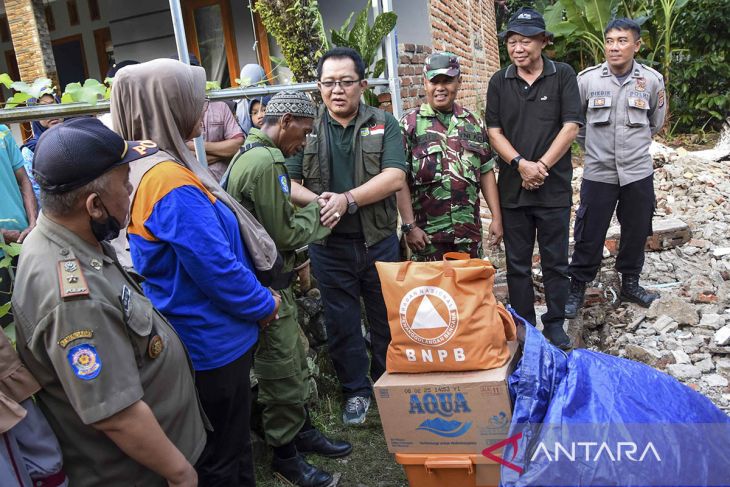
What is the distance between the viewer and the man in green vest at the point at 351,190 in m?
3.30

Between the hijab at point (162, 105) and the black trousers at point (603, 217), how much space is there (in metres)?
3.26

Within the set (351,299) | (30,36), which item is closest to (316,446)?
(351,299)

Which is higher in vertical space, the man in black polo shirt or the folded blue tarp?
the man in black polo shirt

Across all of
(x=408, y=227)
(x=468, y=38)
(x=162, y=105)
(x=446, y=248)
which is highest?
(x=468, y=38)

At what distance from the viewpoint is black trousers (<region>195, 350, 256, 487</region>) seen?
2.24 metres

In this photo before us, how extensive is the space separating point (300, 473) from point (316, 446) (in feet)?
0.92

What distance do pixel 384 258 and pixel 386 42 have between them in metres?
2.03

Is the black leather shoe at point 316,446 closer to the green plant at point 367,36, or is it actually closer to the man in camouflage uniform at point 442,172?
the man in camouflage uniform at point 442,172

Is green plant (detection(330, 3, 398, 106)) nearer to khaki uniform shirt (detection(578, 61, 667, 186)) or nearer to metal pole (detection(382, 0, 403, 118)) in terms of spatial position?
metal pole (detection(382, 0, 403, 118))

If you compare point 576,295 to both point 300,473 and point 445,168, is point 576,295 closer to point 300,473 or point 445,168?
point 445,168

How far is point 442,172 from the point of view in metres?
3.67

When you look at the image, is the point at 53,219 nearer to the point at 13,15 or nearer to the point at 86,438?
the point at 86,438

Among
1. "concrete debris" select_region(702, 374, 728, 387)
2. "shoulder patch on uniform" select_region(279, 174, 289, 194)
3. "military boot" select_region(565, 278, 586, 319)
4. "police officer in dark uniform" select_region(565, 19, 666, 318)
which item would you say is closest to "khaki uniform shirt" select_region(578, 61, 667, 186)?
"police officer in dark uniform" select_region(565, 19, 666, 318)

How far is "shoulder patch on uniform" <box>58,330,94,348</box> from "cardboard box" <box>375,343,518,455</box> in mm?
1210
